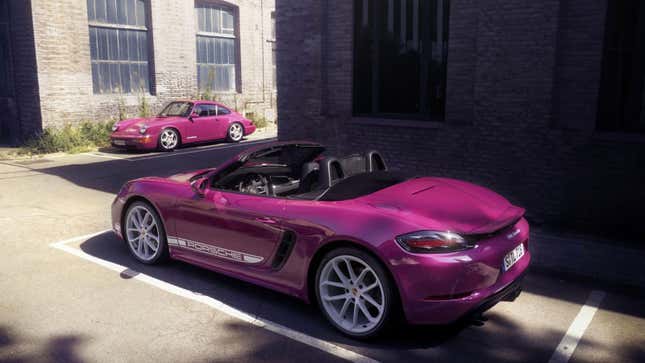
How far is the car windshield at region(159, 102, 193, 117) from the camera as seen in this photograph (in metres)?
16.8

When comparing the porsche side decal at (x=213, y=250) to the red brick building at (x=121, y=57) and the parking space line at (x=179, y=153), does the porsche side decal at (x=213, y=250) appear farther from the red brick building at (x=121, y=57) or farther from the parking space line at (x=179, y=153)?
the red brick building at (x=121, y=57)

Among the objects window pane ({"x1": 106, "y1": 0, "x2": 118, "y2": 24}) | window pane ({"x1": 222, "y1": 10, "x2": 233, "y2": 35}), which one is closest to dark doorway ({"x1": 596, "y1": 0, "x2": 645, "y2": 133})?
window pane ({"x1": 106, "y1": 0, "x2": 118, "y2": 24})

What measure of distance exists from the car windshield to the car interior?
11523 mm

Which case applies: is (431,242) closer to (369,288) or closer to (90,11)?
(369,288)

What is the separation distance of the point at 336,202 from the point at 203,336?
58.5 inches

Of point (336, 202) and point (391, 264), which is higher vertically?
point (336, 202)

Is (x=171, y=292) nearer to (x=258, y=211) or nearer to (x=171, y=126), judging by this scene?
(x=258, y=211)

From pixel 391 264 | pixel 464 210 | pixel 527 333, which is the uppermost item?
pixel 464 210

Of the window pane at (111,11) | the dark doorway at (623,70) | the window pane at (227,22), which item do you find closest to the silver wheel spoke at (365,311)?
the dark doorway at (623,70)

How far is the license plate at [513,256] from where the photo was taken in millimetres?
4316

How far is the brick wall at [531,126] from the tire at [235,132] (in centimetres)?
913

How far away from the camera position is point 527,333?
180 inches

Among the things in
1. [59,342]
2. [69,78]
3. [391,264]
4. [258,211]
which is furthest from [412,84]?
[69,78]

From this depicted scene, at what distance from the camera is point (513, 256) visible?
14.5ft
